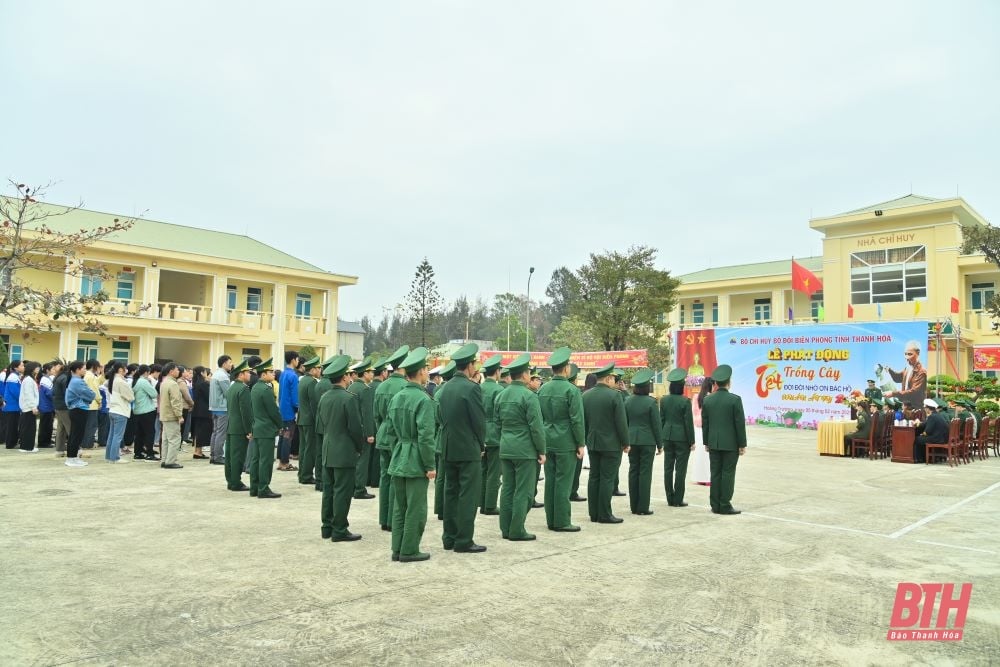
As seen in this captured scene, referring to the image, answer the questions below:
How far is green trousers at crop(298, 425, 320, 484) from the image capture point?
9.32 metres

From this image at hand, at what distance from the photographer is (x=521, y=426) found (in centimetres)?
650

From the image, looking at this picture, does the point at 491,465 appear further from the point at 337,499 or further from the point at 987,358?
the point at 987,358

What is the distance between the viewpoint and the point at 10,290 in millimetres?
4059

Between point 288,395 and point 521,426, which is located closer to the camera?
point 521,426

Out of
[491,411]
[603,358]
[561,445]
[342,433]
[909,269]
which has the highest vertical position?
[909,269]

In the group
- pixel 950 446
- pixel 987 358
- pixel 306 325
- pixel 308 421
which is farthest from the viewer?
pixel 306 325

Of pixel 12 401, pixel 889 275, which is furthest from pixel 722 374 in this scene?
pixel 889 275

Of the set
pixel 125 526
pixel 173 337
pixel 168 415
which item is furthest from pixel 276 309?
pixel 125 526

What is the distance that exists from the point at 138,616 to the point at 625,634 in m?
3.04

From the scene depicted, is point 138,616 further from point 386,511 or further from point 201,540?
point 386,511

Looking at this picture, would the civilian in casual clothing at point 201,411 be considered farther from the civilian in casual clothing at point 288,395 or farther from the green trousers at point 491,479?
the green trousers at point 491,479

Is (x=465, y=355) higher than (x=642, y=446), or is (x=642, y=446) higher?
(x=465, y=355)

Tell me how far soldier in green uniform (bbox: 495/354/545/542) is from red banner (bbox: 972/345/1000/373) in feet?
96.6

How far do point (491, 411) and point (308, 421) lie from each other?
8.74ft
